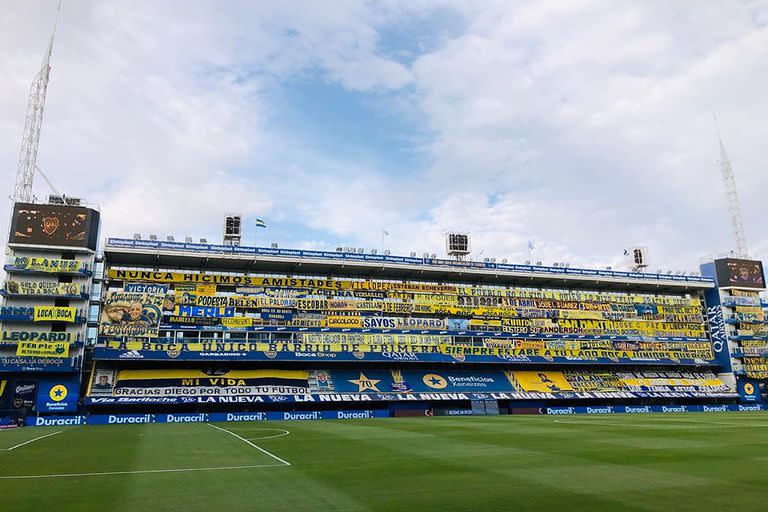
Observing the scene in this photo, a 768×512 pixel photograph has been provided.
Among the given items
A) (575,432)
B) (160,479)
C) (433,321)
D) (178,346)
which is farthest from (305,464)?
(433,321)

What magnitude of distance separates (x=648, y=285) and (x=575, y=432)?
7218cm

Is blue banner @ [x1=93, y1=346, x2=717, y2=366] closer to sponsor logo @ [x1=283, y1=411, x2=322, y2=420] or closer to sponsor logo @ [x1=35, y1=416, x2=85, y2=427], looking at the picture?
sponsor logo @ [x1=35, y1=416, x2=85, y2=427]

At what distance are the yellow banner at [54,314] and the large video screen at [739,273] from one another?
10384cm

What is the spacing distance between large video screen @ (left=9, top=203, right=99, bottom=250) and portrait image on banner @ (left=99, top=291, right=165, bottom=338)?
758 centimetres

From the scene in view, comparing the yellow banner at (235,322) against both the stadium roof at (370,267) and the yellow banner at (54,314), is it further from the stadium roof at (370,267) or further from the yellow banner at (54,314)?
the yellow banner at (54,314)

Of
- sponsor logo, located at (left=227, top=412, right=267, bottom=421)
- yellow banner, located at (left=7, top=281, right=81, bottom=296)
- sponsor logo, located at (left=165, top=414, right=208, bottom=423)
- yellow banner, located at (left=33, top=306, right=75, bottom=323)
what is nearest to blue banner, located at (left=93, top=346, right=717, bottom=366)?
yellow banner, located at (left=33, top=306, right=75, bottom=323)

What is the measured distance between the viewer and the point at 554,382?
8288 centimetres

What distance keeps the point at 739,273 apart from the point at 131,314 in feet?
334

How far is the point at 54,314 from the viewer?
2576 inches

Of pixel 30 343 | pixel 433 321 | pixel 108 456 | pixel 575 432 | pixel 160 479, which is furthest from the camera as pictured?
pixel 433 321

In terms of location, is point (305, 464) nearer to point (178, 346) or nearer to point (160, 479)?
point (160, 479)

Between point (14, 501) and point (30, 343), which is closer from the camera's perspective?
point (14, 501)

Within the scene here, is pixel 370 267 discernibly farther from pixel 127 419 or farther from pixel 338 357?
pixel 127 419

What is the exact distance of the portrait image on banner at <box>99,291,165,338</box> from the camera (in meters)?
69.4
